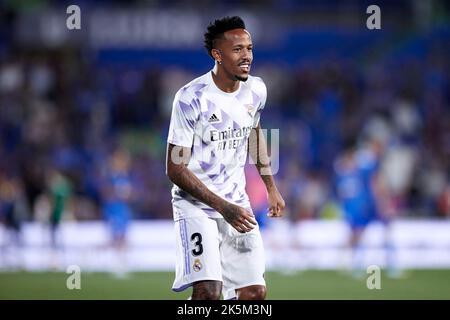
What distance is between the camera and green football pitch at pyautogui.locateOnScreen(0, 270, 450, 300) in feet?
44.2

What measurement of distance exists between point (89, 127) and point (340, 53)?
619 cm

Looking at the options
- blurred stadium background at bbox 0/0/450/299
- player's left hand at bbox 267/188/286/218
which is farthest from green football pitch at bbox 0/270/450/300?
player's left hand at bbox 267/188/286/218

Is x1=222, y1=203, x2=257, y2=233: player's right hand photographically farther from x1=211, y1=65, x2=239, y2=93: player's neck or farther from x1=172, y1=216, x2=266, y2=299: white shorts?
x1=211, y1=65, x2=239, y2=93: player's neck

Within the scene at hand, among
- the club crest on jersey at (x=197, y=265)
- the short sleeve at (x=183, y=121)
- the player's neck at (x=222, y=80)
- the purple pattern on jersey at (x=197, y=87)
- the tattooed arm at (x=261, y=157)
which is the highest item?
the player's neck at (x=222, y=80)

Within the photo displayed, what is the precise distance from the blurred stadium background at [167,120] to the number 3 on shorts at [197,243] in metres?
8.67

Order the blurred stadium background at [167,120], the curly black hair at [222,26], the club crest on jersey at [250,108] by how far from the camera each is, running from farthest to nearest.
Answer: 1. the blurred stadium background at [167,120]
2. the club crest on jersey at [250,108]
3. the curly black hair at [222,26]

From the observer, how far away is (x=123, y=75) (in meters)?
23.5

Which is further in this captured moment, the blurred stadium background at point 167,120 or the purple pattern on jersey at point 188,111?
the blurred stadium background at point 167,120

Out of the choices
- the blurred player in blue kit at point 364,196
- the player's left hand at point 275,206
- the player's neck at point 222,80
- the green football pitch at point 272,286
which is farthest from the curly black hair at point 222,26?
the blurred player in blue kit at point 364,196

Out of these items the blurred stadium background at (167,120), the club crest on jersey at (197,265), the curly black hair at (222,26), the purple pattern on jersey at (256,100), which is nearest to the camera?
the club crest on jersey at (197,265)

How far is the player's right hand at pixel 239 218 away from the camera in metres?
7.73

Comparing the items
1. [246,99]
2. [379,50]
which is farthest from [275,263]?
[246,99]

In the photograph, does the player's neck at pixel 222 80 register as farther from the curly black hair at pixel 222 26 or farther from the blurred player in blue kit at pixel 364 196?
the blurred player in blue kit at pixel 364 196

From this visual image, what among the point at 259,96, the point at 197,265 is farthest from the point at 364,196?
the point at 197,265
